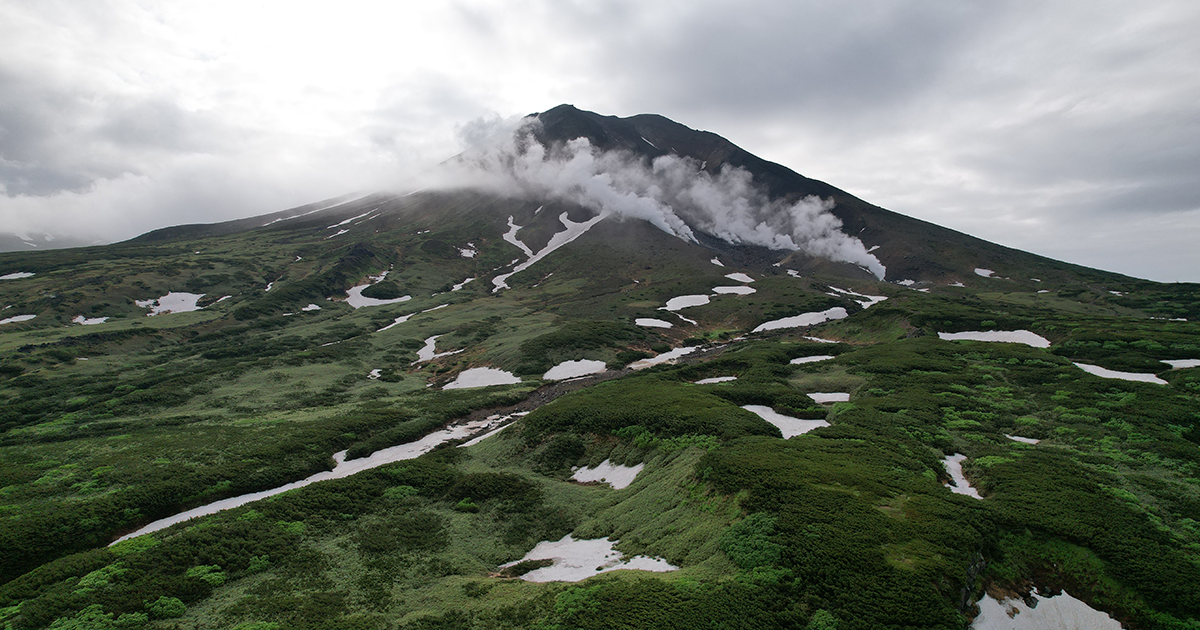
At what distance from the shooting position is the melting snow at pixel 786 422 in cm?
3014

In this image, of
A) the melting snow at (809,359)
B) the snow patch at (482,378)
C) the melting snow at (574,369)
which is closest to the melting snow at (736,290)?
the melting snow at (809,359)

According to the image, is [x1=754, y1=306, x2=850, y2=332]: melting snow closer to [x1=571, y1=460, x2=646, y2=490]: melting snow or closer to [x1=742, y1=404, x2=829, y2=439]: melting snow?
[x1=742, y1=404, x2=829, y2=439]: melting snow

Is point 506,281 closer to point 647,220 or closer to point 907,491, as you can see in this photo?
point 647,220

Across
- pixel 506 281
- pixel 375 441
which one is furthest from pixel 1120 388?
pixel 506 281

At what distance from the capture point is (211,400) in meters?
53.7

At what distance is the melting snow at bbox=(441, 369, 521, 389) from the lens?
63.3 m

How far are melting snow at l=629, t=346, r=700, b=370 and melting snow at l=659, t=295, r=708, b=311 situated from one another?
23562 mm

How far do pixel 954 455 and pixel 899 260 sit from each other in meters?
175

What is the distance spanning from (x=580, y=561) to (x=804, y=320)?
82.2m

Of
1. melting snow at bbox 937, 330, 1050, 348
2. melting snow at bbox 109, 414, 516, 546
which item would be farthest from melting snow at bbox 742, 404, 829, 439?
melting snow at bbox 937, 330, 1050, 348

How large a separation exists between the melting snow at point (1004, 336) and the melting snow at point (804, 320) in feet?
85.0

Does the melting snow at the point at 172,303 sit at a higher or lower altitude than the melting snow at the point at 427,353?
higher

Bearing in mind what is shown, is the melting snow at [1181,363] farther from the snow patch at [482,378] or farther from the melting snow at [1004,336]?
the snow patch at [482,378]

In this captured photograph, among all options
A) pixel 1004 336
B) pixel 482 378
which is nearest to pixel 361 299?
pixel 482 378
